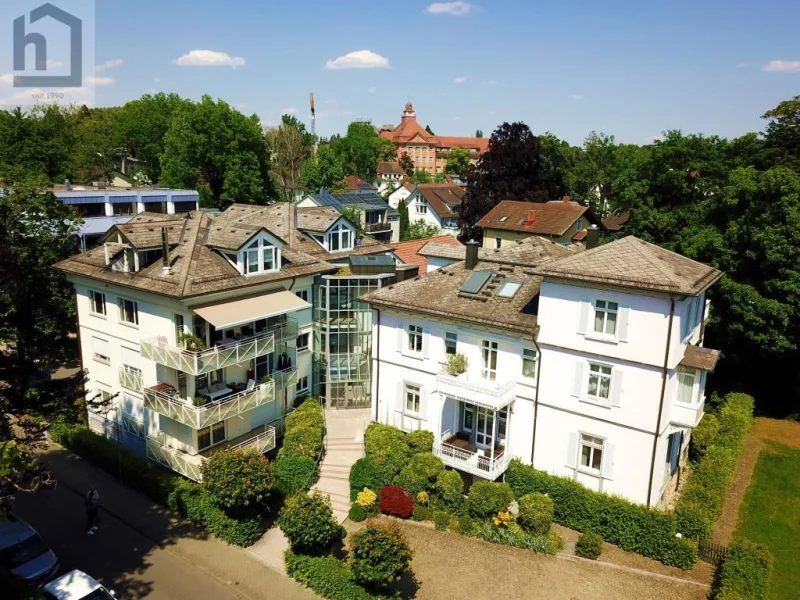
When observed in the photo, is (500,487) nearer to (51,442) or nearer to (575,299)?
(575,299)

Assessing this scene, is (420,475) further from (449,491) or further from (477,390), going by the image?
(477,390)

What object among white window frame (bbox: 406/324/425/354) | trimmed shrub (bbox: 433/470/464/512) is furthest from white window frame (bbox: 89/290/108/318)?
trimmed shrub (bbox: 433/470/464/512)

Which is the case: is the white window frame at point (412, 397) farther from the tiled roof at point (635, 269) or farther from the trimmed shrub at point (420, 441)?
the tiled roof at point (635, 269)

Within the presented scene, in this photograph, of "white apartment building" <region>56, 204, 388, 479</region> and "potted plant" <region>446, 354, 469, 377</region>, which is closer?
"white apartment building" <region>56, 204, 388, 479</region>

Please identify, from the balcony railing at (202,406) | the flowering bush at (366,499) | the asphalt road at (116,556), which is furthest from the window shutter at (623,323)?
the asphalt road at (116,556)

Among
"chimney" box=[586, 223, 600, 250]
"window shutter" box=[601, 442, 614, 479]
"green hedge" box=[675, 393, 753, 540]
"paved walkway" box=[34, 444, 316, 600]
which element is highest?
"chimney" box=[586, 223, 600, 250]

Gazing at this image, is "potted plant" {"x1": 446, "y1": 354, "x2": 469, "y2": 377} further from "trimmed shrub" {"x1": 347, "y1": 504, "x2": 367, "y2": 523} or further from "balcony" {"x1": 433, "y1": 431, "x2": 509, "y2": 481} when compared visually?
"trimmed shrub" {"x1": 347, "y1": 504, "x2": 367, "y2": 523}
